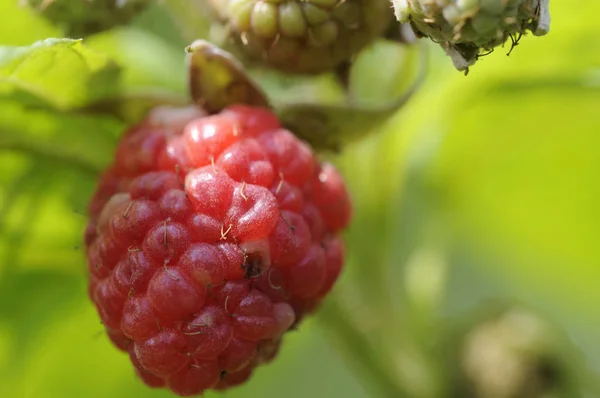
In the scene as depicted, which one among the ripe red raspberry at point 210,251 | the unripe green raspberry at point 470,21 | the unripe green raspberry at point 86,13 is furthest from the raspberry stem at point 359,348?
the unripe green raspberry at point 470,21

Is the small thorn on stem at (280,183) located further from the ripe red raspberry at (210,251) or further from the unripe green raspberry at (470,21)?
the unripe green raspberry at (470,21)

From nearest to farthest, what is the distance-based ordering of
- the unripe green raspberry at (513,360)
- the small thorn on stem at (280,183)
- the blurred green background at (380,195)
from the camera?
the small thorn on stem at (280,183) < the blurred green background at (380,195) < the unripe green raspberry at (513,360)

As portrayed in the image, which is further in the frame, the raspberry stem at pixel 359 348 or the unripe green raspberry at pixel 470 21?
the raspberry stem at pixel 359 348

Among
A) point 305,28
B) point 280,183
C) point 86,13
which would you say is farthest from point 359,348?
point 86,13

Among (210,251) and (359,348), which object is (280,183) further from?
(359,348)

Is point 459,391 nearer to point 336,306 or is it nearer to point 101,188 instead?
point 336,306

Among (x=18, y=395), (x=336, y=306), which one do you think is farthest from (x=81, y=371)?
(x=336, y=306)
